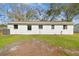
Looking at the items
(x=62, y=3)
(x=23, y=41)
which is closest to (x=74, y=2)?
(x=62, y=3)

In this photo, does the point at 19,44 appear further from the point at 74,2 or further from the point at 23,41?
the point at 74,2

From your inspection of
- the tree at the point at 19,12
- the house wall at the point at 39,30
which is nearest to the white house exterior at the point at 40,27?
the house wall at the point at 39,30

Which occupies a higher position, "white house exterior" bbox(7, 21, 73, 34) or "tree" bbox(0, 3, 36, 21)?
"tree" bbox(0, 3, 36, 21)

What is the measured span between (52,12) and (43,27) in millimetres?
324

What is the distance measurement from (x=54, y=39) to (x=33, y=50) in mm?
435

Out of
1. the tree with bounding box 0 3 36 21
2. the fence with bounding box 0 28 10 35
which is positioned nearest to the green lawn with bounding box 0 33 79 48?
the fence with bounding box 0 28 10 35

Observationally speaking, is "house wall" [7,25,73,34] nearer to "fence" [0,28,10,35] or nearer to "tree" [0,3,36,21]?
"fence" [0,28,10,35]

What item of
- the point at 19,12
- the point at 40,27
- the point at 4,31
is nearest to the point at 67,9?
the point at 40,27

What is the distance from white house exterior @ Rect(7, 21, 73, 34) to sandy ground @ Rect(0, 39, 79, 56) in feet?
0.65

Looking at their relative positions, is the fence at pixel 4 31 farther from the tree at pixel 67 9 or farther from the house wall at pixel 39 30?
the tree at pixel 67 9

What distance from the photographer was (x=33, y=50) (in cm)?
1473

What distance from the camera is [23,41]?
48.5 feet

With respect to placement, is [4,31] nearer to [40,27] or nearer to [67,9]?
[40,27]

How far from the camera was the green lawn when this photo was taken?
1473cm
